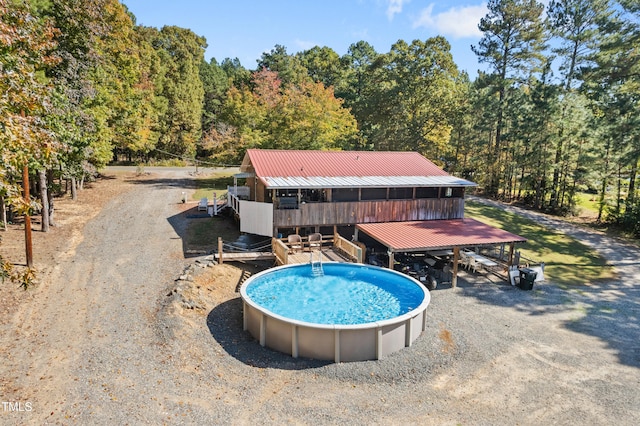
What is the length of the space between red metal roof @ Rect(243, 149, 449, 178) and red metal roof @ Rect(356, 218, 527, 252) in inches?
134

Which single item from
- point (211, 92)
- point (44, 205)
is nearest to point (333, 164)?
point (44, 205)

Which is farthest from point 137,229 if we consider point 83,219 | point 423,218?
point 423,218

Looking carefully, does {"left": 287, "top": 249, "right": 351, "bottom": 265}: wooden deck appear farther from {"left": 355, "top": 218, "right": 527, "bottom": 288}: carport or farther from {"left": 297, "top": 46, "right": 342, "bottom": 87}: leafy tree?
{"left": 297, "top": 46, "right": 342, "bottom": 87}: leafy tree

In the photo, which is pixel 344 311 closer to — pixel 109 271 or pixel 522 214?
pixel 109 271

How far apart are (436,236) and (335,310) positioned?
280 inches

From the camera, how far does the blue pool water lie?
13.3 m

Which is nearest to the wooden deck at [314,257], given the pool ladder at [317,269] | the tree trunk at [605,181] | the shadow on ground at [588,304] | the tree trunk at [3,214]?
the pool ladder at [317,269]

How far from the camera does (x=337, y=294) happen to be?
15102 millimetres

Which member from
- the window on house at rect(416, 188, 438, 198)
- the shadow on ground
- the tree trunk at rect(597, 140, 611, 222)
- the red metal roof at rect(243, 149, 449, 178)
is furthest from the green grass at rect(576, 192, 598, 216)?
the window on house at rect(416, 188, 438, 198)

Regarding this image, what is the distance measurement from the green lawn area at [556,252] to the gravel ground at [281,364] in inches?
105

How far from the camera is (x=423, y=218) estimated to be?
21250mm

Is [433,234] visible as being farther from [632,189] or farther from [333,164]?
[632,189]

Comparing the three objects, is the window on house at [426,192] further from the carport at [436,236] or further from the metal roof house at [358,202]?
the carport at [436,236]

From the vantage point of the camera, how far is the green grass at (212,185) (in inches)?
1232
